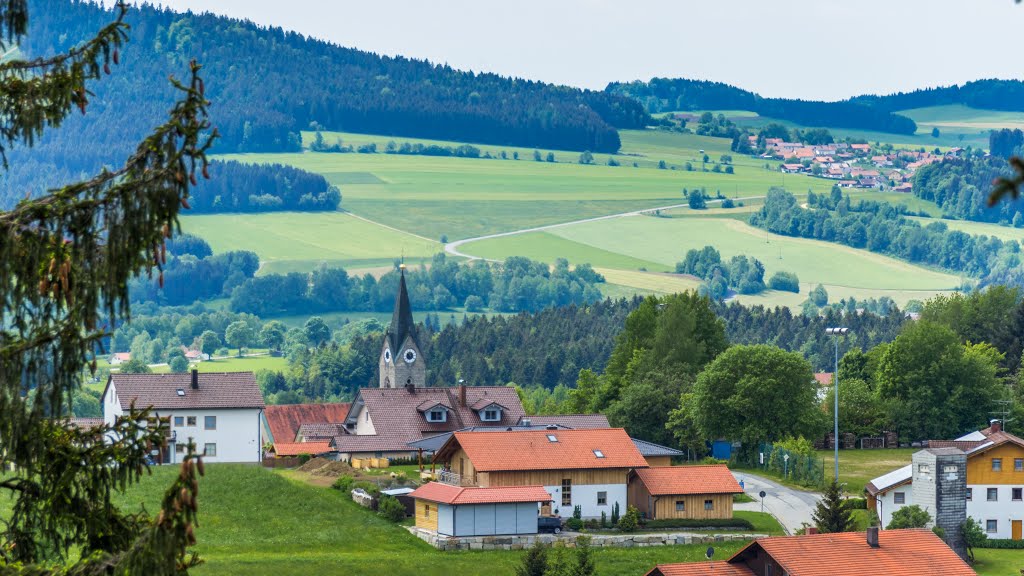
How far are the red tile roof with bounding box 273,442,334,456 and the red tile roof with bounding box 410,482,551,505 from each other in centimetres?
1825

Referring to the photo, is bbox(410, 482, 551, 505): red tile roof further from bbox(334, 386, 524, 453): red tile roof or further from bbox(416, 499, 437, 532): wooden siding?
bbox(334, 386, 524, 453): red tile roof

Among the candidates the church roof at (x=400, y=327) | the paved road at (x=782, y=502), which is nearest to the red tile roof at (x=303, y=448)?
the paved road at (x=782, y=502)

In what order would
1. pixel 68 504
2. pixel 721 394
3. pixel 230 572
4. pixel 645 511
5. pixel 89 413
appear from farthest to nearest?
1. pixel 89 413
2. pixel 721 394
3. pixel 645 511
4. pixel 230 572
5. pixel 68 504

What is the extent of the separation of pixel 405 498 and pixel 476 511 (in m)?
5.14

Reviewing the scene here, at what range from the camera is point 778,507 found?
7350 cm

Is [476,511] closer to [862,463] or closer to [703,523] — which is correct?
[703,523]

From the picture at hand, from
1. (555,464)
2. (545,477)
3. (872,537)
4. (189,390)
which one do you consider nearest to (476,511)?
(545,477)

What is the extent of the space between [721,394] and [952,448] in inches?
688

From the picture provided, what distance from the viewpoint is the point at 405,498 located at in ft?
227

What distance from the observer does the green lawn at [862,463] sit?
A: 3164 inches

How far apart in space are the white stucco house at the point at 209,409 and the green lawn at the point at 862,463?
90.7ft

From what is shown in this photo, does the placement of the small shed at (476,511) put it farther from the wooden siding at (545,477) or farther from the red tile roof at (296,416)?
the red tile roof at (296,416)

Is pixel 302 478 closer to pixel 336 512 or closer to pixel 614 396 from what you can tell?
pixel 336 512

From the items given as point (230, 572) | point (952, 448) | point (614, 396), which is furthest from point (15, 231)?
point (614, 396)
